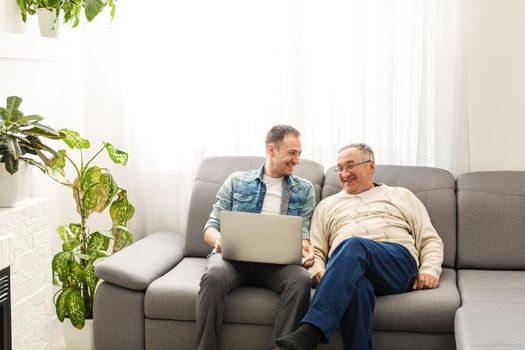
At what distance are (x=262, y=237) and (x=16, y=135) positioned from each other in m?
1.11

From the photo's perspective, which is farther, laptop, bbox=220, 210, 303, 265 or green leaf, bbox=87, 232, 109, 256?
green leaf, bbox=87, 232, 109, 256

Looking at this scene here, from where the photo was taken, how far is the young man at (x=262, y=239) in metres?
3.36

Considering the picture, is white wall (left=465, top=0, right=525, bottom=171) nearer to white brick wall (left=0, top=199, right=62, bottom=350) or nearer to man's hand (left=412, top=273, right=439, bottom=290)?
man's hand (left=412, top=273, right=439, bottom=290)

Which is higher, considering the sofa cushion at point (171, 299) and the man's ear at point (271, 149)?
the man's ear at point (271, 149)

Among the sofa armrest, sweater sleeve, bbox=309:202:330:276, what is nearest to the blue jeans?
sweater sleeve, bbox=309:202:330:276

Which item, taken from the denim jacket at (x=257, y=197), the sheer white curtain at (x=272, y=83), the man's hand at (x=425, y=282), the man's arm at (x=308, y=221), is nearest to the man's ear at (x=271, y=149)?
the denim jacket at (x=257, y=197)

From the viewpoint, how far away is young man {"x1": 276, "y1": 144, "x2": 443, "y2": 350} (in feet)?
10.6

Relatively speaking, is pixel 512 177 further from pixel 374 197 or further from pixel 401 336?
pixel 401 336

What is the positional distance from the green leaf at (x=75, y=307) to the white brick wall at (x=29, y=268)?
16cm

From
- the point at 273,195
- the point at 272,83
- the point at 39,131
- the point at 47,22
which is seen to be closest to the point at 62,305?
the point at 39,131

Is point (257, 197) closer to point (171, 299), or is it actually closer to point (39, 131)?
point (171, 299)

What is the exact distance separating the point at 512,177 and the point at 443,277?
66 cm

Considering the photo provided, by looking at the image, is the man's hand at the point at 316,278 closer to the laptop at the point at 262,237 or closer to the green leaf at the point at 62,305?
the laptop at the point at 262,237

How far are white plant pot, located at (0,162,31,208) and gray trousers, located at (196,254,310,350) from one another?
2.81 feet
